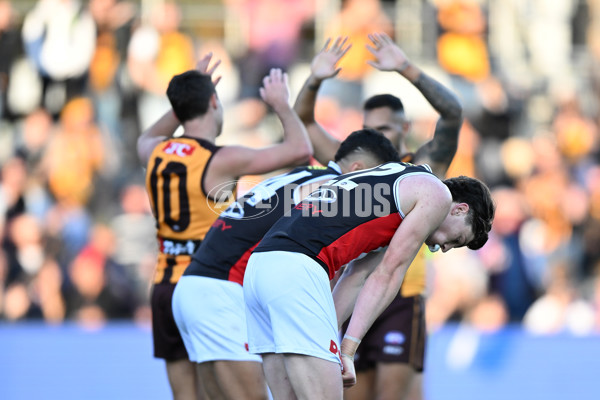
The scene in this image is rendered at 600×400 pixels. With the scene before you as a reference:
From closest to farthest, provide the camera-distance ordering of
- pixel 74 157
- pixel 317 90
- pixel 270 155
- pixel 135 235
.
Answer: pixel 270 155, pixel 317 90, pixel 135 235, pixel 74 157

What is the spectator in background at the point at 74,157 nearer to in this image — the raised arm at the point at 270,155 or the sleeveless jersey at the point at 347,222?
the raised arm at the point at 270,155

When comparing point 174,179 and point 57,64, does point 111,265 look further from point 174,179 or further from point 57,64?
point 174,179

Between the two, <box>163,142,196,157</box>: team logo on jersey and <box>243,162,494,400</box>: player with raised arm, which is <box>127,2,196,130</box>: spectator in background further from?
<box>243,162,494,400</box>: player with raised arm

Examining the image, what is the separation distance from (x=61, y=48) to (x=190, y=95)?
275 inches

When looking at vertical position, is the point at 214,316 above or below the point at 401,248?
below

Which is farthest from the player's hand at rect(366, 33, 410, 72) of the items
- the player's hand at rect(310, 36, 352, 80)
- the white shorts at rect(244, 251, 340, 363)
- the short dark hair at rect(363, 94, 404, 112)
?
the white shorts at rect(244, 251, 340, 363)

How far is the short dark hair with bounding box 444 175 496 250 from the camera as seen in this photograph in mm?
4332

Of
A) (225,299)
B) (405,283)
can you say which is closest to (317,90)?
(405,283)

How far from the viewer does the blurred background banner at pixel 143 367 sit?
832 cm

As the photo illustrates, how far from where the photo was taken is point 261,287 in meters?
4.25

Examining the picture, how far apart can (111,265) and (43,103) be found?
285 centimetres

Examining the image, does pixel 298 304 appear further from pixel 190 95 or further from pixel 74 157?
pixel 74 157

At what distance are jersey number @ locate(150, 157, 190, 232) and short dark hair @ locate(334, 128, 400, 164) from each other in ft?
3.82

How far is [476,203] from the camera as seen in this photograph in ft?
14.2
